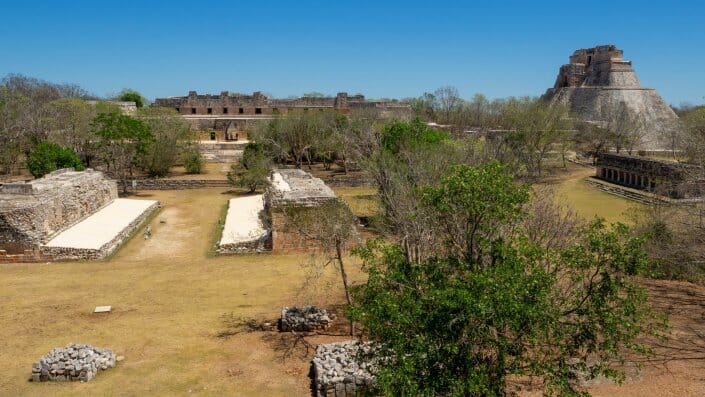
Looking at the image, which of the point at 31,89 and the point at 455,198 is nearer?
the point at 455,198

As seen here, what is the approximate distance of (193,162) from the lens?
3338 cm

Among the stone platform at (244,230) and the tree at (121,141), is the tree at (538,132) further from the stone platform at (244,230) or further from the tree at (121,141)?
the tree at (121,141)

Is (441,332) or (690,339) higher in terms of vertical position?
(441,332)

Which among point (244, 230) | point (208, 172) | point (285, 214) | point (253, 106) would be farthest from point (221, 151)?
point (285, 214)

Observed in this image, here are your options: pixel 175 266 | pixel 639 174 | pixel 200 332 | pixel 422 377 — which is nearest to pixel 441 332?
pixel 422 377

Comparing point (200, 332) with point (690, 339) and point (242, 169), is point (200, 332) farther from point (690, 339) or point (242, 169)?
point (242, 169)

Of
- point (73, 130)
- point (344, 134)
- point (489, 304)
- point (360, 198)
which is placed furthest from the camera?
point (73, 130)

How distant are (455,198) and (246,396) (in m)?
4.50

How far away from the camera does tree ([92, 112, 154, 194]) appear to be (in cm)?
2760

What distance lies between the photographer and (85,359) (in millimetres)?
8828

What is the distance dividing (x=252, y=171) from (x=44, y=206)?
1151 centimetres

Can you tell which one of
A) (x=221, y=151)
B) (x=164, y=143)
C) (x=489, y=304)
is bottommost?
(x=221, y=151)

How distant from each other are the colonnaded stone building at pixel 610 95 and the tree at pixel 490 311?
3844 cm

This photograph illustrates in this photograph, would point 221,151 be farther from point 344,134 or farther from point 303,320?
point 303,320
